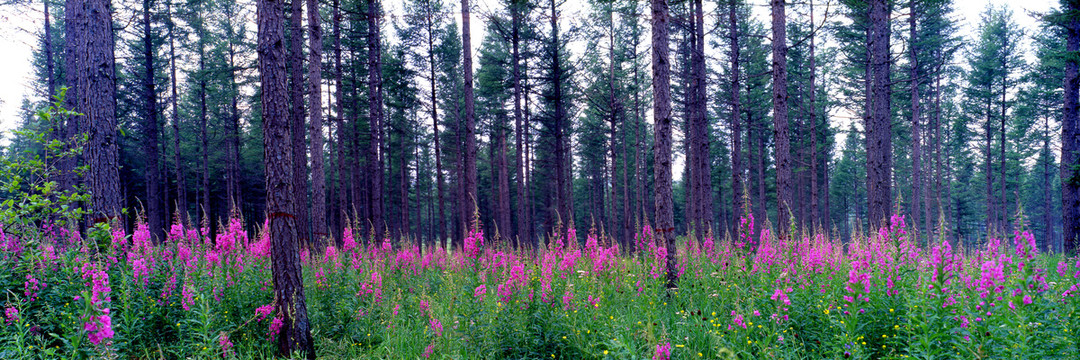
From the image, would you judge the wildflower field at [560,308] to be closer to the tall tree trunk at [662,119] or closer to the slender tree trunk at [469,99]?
the tall tree trunk at [662,119]

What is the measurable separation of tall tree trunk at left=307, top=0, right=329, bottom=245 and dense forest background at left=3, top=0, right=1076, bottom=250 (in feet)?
0.16

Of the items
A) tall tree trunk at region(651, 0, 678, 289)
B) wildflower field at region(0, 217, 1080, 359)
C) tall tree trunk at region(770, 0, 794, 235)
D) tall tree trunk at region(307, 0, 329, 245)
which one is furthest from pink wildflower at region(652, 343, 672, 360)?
tall tree trunk at region(307, 0, 329, 245)

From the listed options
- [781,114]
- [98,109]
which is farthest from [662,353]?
[98,109]

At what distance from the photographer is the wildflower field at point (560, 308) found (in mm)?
3803

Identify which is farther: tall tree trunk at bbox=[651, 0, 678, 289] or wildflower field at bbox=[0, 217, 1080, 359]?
tall tree trunk at bbox=[651, 0, 678, 289]

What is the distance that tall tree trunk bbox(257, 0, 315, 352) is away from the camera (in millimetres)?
4742

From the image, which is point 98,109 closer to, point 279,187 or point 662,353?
point 279,187

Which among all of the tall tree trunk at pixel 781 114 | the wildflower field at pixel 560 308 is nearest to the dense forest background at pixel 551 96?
the tall tree trunk at pixel 781 114

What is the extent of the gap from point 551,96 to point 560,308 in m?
12.8

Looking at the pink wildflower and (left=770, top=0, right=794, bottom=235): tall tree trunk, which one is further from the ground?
(left=770, top=0, right=794, bottom=235): tall tree trunk

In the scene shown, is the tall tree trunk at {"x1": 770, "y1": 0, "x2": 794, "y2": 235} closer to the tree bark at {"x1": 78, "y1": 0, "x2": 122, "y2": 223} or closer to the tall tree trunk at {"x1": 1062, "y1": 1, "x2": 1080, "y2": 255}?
the tall tree trunk at {"x1": 1062, "y1": 1, "x2": 1080, "y2": 255}

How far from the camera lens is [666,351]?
349 centimetres

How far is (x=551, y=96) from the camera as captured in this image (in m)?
17.2

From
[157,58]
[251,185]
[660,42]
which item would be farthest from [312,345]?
[251,185]
